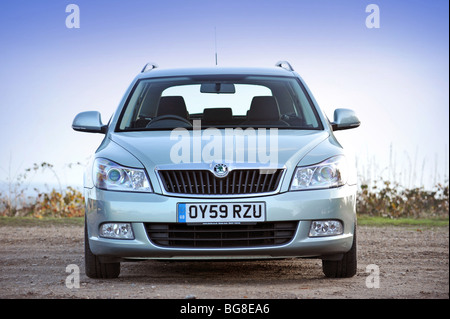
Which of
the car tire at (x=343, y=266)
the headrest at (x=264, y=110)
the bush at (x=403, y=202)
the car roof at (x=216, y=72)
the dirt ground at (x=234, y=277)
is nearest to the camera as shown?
the dirt ground at (x=234, y=277)

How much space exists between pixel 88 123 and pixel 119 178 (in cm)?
112

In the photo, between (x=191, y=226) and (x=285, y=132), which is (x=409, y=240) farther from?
(x=191, y=226)

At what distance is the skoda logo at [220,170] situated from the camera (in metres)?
5.63

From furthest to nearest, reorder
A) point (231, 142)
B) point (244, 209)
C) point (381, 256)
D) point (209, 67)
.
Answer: point (381, 256)
point (209, 67)
point (231, 142)
point (244, 209)

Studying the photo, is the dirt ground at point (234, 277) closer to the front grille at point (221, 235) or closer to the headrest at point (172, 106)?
the front grille at point (221, 235)

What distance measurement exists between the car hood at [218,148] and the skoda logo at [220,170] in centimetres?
4

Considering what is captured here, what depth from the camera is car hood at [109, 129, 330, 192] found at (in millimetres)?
5711

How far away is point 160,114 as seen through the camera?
714 cm

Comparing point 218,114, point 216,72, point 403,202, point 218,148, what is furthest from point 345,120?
point 403,202

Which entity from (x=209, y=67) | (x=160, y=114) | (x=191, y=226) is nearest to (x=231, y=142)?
(x=191, y=226)

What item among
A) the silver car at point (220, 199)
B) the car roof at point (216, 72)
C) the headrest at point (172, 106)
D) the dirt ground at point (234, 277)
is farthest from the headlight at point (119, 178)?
the car roof at point (216, 72)

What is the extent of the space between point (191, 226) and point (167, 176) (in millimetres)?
400
